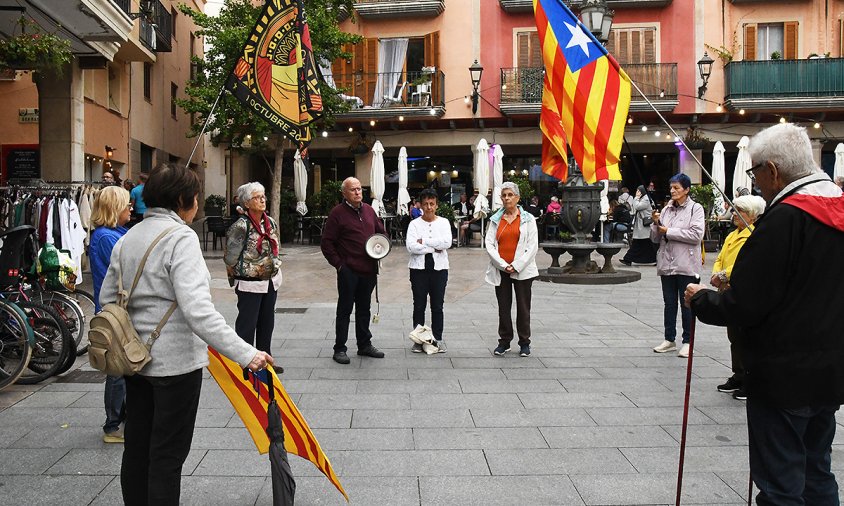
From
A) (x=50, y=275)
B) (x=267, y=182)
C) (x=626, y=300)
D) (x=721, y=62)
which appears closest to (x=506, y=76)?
(x=721, y=62)

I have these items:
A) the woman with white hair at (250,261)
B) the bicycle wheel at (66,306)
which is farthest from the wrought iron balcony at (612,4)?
the bicycle wheel at (66,306)

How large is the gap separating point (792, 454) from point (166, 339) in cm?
260

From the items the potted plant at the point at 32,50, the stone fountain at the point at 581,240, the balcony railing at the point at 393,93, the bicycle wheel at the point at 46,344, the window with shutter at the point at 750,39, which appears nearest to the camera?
the bicycle wheel at the point at 46,344

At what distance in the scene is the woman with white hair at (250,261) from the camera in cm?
614

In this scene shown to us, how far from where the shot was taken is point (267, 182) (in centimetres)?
3088

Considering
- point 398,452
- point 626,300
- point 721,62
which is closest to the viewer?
point 398,452

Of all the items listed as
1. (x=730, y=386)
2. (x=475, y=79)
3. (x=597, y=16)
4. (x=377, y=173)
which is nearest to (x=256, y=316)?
(x=730, y=386)

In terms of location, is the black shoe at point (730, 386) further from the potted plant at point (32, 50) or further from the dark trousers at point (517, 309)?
the potted plant at point (32, 50)

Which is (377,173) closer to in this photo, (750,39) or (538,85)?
(538,85)

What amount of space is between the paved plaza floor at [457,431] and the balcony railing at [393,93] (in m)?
16.8

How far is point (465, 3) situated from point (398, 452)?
74.1ft

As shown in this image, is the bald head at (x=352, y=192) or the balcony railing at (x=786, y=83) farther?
the balcony railing at (x=786, y=83)

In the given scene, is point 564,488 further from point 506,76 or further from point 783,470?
point 506,76

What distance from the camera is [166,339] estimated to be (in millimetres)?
3010
